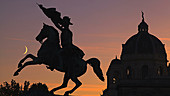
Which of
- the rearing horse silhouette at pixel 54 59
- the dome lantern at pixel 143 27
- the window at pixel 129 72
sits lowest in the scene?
the rearing horse silhouette at pixel 54 59

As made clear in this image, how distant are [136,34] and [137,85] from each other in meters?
26.9

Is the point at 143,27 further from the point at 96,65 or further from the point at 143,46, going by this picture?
the point at 96,65

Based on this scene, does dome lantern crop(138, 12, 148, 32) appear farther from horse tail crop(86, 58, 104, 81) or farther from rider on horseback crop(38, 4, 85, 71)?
rider on horseback crop(38, 4, 85, 71)

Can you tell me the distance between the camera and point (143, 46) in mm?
67438

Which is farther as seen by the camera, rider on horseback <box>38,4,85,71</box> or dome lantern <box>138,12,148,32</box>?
dome lantern <box>138,12,148,32</box>

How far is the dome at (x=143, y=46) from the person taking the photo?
65688mm

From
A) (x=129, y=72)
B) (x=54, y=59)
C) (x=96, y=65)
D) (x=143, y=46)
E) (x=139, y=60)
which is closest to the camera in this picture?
(x=54, y=59)

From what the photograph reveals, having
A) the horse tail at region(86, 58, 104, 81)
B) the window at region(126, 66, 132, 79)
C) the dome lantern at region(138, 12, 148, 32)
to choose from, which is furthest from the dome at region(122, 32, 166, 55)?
the horse tail at region(86, 58, 104, 81)

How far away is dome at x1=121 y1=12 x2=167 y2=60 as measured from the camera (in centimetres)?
6569

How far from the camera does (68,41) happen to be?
13000 mm

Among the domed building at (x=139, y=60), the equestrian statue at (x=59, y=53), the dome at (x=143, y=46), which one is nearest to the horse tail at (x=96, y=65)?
the equestrian statue at (x=59, y=53)

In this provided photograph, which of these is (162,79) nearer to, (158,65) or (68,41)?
(158,65)

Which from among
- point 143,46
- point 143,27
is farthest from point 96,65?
point 143,27

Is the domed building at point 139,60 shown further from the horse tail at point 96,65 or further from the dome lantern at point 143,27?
the horse tail at point 96,65
